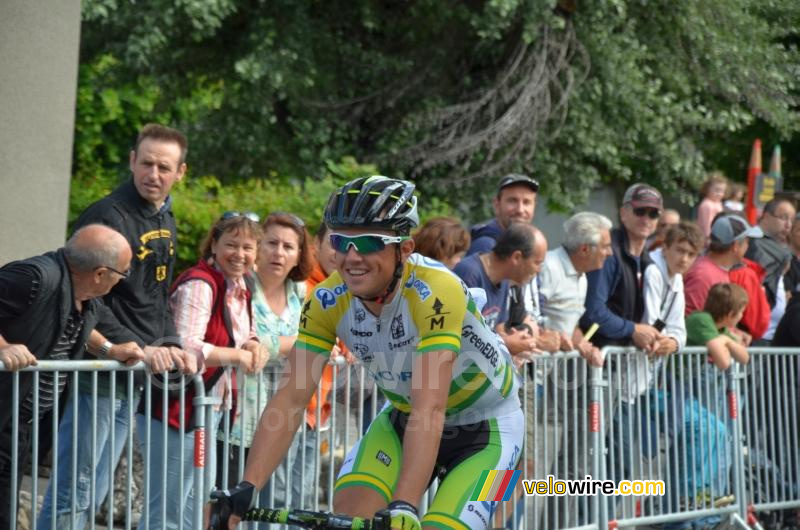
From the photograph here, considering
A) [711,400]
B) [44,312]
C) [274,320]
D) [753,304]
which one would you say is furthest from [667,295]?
[44,312]

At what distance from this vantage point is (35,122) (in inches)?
316

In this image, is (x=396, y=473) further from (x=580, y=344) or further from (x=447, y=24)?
(x=447, y=24)

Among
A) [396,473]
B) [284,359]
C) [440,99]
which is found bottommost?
[396,473]

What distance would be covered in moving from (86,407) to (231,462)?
96 cm

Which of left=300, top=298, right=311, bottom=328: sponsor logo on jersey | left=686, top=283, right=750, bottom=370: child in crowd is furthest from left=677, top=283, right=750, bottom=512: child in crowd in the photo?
left=300, top=298, right=311, bottom=328: sponsor logo on jersey

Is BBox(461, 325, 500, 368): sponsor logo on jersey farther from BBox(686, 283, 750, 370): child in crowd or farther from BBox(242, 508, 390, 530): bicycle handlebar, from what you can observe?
BBox(686, 283, 750, 370): child in crowd

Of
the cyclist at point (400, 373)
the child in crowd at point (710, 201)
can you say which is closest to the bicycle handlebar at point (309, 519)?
the cyclist at point (400, 373)

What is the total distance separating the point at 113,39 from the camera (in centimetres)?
1448

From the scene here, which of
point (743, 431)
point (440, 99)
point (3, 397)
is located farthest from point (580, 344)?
point (440, 99)

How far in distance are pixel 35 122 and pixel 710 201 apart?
9.20m

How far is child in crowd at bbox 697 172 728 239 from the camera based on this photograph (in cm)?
1460

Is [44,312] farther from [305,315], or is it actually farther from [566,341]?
[566,341]

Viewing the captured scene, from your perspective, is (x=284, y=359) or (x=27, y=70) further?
(x=27, y=70)

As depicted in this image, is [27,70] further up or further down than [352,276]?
further up
